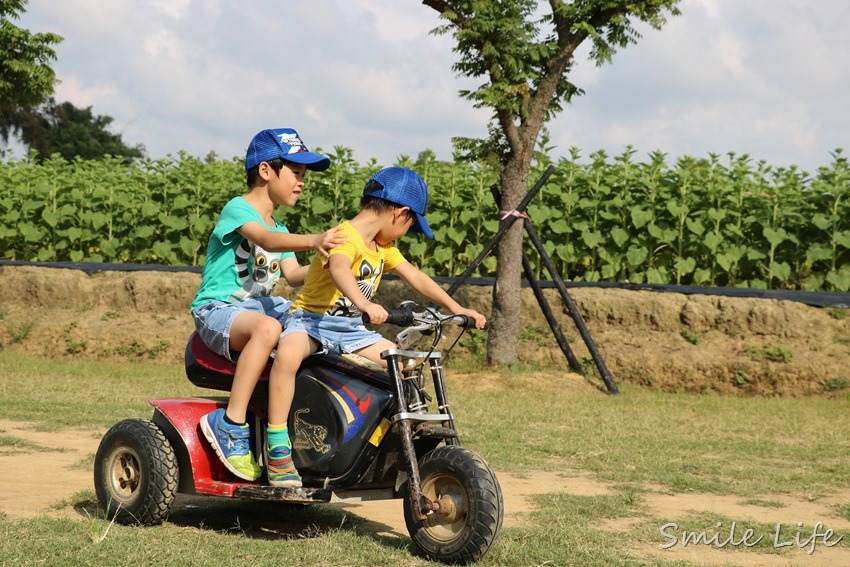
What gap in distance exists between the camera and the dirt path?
4.82 meters

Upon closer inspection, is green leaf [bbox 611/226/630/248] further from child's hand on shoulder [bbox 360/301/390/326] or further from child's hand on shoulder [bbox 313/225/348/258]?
child's hand on shoulder [bbox 360/301/390/326]

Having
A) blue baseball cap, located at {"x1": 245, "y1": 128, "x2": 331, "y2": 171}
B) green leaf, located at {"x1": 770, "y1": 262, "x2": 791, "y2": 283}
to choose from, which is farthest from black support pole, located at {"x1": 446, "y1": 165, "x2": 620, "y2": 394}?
blue baseball cap, located at {"x1": 245, "y1": 128, "x2": 331, "y2": 171}

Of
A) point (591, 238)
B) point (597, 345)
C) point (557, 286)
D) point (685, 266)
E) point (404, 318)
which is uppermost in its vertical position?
point (591, 238)

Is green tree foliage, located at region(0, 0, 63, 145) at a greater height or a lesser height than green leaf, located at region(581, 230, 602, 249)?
greater

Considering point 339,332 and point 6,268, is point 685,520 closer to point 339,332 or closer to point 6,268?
point 339,332

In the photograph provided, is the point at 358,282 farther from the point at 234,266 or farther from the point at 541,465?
the point at 541,465

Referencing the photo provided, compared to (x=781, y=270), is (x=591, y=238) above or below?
above

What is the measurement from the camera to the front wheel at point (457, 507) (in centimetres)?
427

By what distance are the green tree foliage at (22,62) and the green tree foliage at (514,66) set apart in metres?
5.72

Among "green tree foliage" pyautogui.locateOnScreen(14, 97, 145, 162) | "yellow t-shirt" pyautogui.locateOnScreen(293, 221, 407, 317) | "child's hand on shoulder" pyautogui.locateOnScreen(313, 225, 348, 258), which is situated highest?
"green tree foliage" pyautogui.locateOnScreen(14, 97, 145, 162)

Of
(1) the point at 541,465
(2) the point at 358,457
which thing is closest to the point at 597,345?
(1) the point at 541,465

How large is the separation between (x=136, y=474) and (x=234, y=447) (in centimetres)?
59

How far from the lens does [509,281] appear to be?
1242 cm

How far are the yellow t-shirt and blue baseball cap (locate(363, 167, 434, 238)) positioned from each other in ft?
0.67
